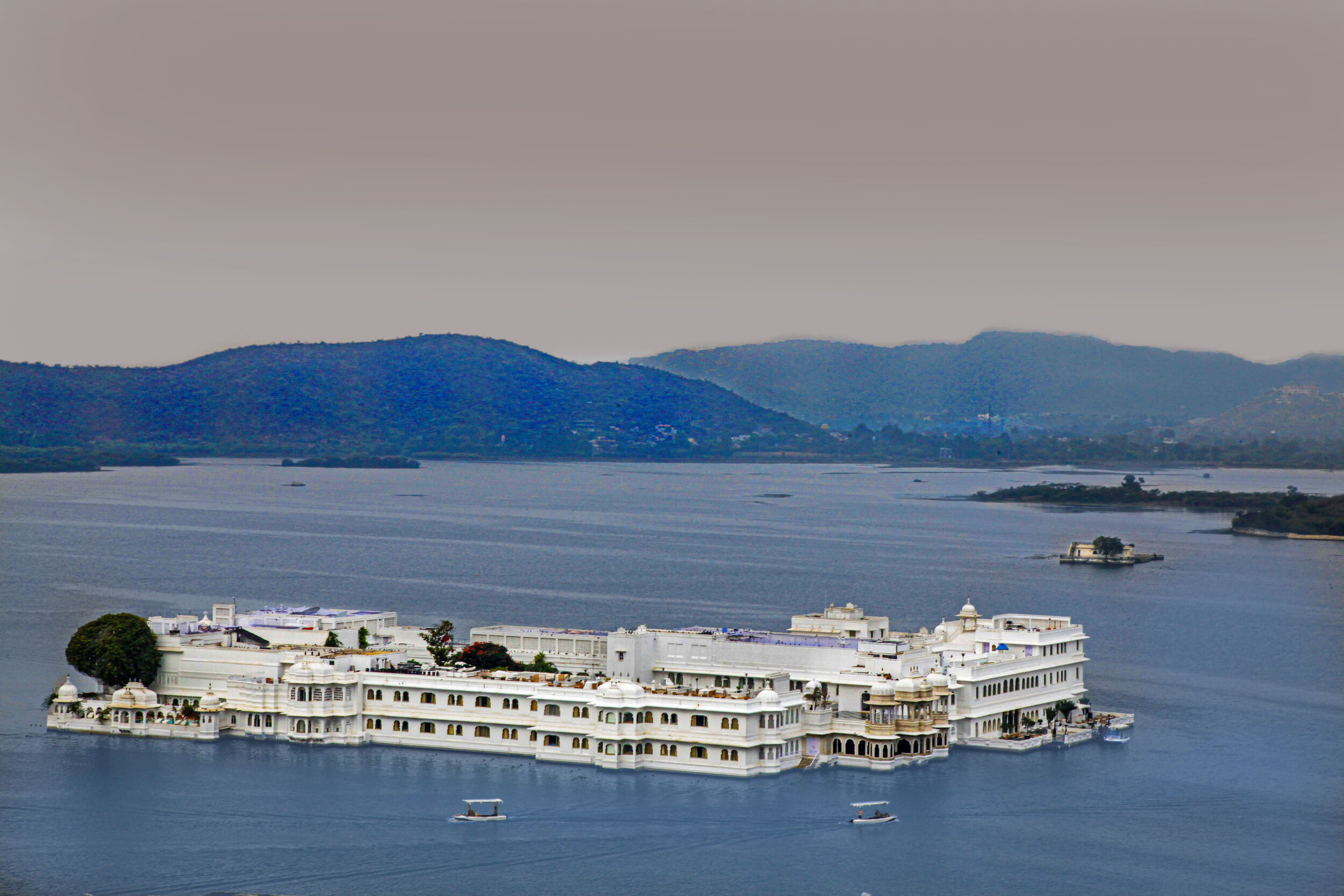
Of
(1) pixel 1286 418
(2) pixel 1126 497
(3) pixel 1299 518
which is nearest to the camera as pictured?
(3) pixel 1299 518

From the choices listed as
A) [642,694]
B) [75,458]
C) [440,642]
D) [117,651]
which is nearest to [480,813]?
[642,694]

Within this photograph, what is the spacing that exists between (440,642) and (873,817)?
38.7ft

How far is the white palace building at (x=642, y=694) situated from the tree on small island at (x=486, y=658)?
26.7 inches

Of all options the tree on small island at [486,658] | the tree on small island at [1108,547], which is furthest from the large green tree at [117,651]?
the tree on small island at [1108,547]

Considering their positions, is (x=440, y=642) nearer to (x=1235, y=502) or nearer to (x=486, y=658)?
(x=486, y=658)

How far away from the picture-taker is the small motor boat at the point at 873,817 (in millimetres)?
29328

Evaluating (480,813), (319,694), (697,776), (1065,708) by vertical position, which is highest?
(319,694)

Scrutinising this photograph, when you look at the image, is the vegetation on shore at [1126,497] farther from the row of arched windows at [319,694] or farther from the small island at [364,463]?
the row of arched windows at [319,694]

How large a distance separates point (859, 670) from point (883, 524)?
2745 inches

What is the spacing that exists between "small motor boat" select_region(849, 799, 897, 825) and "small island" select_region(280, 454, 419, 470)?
151m

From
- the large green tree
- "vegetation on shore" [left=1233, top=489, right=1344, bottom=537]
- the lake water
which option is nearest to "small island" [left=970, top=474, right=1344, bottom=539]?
"vegetation on shore" [left=1233, top=489, right=1344, bottom=537]

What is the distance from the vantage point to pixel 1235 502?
11538 centimetres

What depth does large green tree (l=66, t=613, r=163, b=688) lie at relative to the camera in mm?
36469

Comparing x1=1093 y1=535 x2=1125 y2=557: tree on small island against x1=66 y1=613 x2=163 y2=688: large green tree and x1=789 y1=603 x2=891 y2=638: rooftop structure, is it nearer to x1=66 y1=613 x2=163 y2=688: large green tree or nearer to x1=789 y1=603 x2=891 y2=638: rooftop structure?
x1=789 y1=603 x2=891 y2=638: rooftop structure
